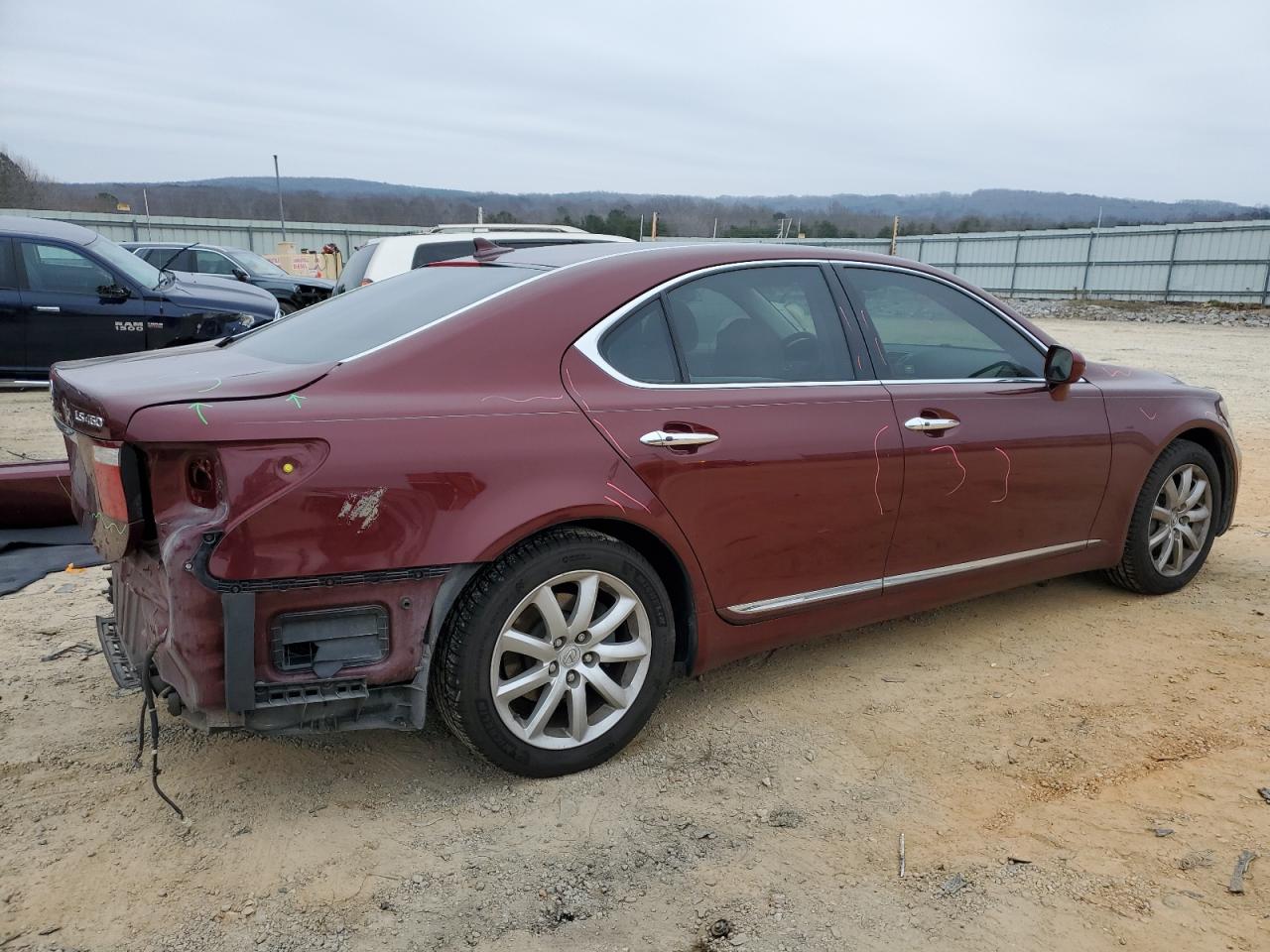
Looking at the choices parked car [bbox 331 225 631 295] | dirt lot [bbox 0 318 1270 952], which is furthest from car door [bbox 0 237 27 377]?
dirt lot [bbox 0 318 1270 952]

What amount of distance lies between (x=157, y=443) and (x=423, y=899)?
1310mm

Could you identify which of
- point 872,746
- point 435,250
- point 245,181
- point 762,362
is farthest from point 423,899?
point 245,181

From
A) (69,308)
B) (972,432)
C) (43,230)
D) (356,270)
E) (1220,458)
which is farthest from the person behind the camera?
(43,230)

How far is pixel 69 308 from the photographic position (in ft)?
31.1

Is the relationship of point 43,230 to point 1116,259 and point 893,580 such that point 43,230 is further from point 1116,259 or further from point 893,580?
point 1116,259

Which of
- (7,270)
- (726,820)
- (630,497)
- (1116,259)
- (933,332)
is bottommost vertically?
(726,820)

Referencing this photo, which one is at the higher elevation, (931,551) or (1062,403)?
(1062,403)

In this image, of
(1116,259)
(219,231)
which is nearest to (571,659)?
(219,231)

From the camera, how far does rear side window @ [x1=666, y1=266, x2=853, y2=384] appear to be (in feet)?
10.4

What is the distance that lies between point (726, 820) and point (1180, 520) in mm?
3040

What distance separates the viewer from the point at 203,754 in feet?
10.1

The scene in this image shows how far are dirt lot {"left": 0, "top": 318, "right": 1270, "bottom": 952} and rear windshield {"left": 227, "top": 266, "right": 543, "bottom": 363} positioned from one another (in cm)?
128

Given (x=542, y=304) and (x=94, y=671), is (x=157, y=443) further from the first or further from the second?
(x=94, y=671)

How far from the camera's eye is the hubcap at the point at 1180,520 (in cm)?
451
